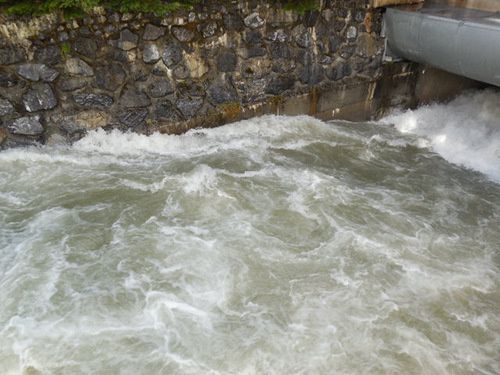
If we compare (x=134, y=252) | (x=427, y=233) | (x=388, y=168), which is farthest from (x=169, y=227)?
(x=388, y=168)

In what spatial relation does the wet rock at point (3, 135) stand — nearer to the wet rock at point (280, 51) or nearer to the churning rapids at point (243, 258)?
the churning rapids at point (243, 258)

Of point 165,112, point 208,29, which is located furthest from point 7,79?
point 208,29

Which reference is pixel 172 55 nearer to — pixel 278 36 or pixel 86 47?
pixel 86 47

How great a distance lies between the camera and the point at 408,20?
22.5 ft

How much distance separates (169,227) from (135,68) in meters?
2.43

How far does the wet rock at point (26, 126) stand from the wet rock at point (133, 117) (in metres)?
1.07

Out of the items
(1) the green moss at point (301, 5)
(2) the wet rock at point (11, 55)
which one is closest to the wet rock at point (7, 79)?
(2) the wet rock at point (11, 55)

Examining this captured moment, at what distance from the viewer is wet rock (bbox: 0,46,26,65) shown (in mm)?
5141

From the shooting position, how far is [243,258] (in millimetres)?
4488

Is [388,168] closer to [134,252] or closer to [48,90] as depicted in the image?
[134,252]

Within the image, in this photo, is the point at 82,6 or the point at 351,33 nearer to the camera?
the point at 82,6

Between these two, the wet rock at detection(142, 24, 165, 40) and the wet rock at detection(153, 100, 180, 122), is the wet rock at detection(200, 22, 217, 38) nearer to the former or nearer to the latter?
the wet rock at detection(142, 24, 165, 40)

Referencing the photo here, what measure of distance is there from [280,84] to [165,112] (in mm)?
1966

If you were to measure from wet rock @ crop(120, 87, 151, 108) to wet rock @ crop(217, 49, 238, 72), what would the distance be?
1217mm
